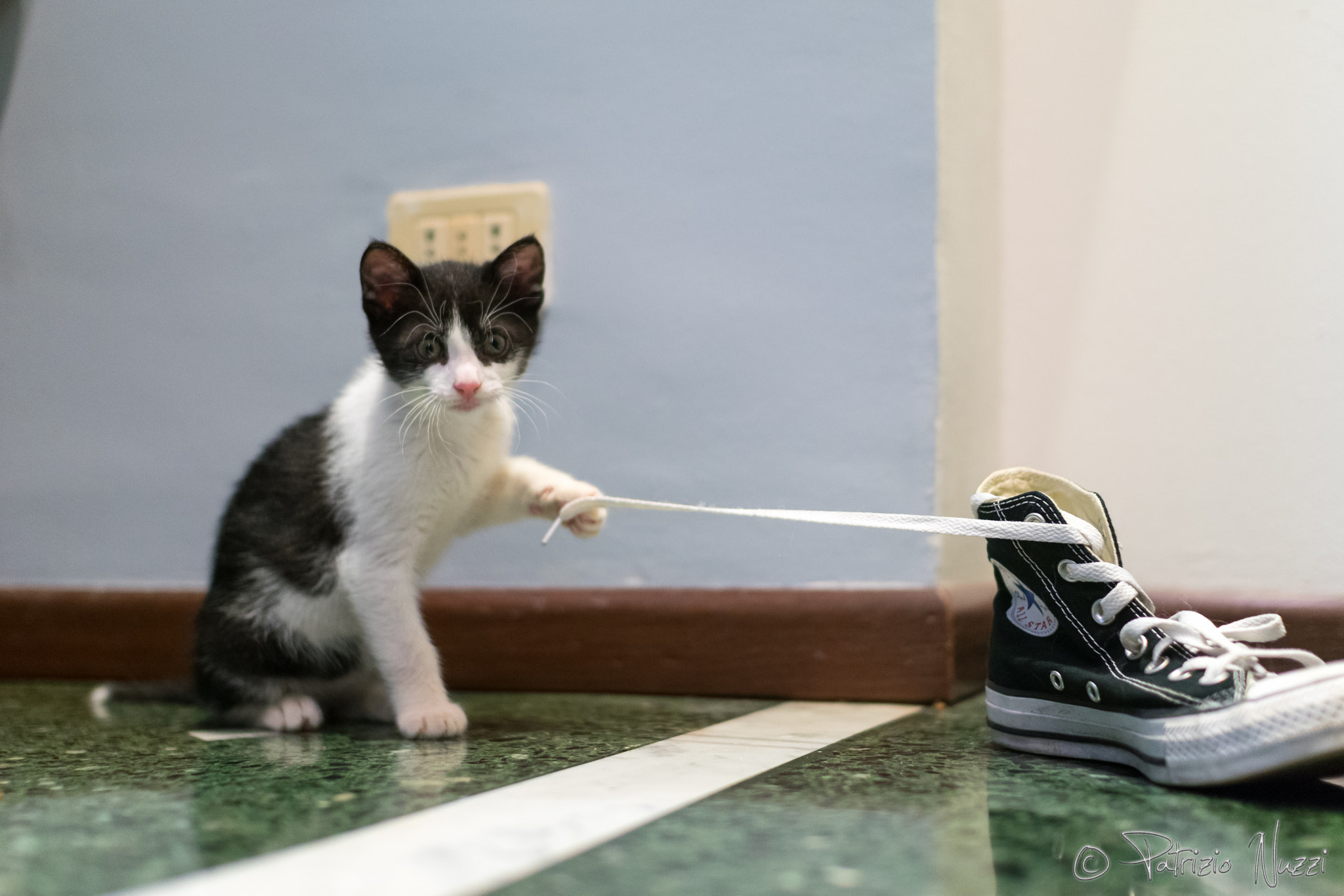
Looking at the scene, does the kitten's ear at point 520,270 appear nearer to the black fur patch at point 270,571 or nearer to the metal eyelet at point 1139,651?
the black fur patch at point 270,571

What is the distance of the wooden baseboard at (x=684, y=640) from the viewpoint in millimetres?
1354

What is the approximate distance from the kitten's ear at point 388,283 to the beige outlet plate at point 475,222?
457 millimetres

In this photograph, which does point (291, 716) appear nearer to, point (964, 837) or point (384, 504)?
point (384, 504)

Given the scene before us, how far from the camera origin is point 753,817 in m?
0.75

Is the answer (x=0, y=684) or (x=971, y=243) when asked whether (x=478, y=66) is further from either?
(x=0, y=684)

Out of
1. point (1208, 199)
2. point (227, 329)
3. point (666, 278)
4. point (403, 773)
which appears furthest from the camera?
point (227, 329)

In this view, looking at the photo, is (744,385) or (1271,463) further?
(744,385)

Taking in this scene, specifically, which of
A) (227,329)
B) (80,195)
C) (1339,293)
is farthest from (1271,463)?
(80,195)

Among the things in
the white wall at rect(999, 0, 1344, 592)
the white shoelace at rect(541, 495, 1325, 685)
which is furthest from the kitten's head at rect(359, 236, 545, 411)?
the white wall at rect(999, 0, 1344, 592)

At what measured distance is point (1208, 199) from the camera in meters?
1.38

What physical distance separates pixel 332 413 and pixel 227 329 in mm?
592

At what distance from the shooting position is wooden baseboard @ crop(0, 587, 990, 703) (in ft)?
4.44

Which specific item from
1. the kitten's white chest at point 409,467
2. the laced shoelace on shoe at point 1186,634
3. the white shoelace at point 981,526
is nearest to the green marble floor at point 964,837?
the laced shoelace on shoe at point 1186,634

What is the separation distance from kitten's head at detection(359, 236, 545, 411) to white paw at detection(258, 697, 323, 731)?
44 centimetres
